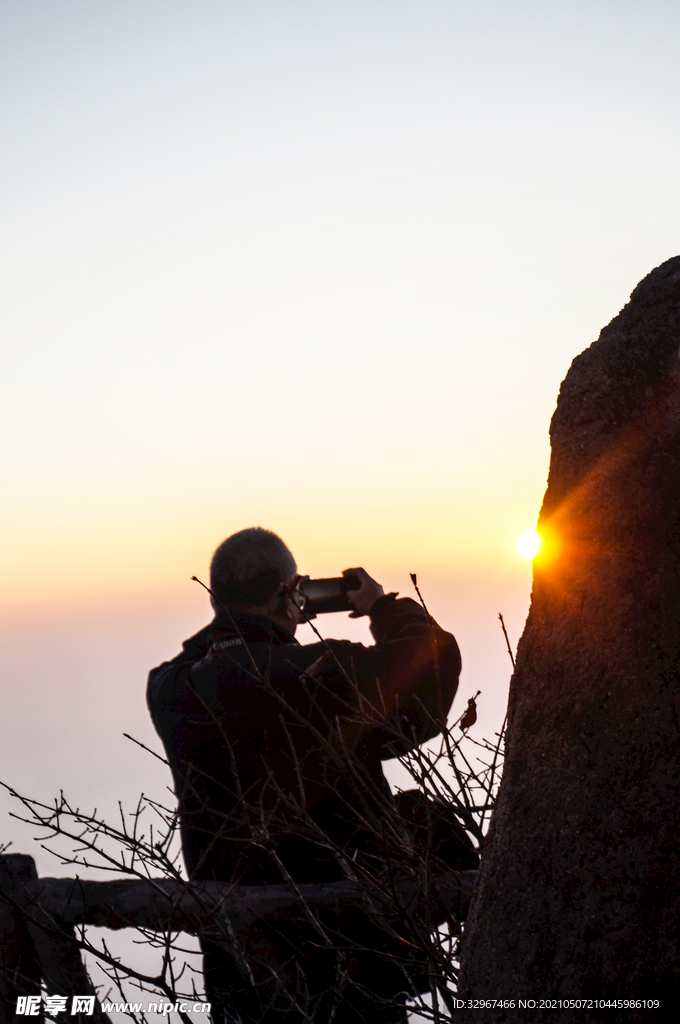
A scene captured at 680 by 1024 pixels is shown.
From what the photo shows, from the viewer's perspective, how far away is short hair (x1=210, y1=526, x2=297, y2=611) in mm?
2996

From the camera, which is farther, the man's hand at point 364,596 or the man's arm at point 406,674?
the man's hand at point 364,596

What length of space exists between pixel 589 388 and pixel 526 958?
1.02 meters

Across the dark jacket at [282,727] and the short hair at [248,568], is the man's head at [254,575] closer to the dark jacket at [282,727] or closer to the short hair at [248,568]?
the short hair at [248,568]

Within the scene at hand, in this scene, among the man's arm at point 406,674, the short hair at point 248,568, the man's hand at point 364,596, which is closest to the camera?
the man's arm at point 406,674

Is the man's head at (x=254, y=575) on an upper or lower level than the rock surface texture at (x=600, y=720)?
upper

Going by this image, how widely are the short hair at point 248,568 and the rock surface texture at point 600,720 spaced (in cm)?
145

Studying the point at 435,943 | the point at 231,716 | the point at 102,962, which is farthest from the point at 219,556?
the point at 435,943

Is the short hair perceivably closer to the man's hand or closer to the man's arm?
the man's hand

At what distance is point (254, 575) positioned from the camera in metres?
3.00

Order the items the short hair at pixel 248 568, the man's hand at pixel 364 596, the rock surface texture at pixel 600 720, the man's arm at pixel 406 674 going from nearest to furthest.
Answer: the rock surface texture at pixel 600 720, the man's arm at pixel 406 674, the short hair at pixel 248 568, the man's hand at pixel 364 596

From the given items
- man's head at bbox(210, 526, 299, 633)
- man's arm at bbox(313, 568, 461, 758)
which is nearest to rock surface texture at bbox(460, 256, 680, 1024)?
man's arm at bbox(313, 568, 461, 758)

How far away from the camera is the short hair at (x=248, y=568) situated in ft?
9.83

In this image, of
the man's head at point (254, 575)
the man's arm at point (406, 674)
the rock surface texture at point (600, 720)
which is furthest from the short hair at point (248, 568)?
the rock surface texture at point (600, 720)

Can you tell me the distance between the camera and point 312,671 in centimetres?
248
